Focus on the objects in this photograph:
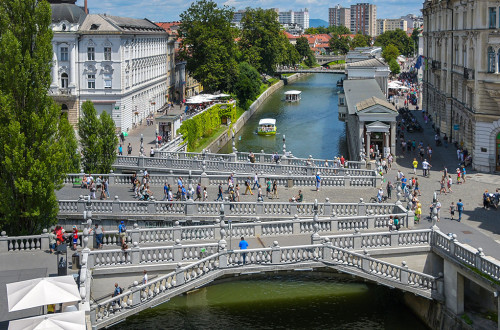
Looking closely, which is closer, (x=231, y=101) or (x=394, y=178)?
(x=394, y=178)

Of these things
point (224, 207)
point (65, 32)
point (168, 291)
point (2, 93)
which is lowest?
point (168, 291)

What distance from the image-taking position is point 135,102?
86.0 meters

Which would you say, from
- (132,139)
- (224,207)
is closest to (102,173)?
(224,207)

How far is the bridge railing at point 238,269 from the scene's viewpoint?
26.3 meters

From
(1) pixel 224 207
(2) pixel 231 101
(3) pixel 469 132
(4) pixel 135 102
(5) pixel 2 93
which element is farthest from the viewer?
(2) pixel 231 101

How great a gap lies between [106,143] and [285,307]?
18011 mm

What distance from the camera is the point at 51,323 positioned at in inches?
788

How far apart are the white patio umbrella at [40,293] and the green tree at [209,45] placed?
83412 mm

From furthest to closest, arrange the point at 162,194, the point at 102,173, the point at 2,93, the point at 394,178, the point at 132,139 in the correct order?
the point at 132,139
the point at 394,178
the point at 102,173
the point at 162,194
the point at 2,93

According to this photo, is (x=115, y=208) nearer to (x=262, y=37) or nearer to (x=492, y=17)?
(x=492, y=17)

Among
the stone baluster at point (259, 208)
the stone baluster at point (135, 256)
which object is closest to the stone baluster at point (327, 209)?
the stone baluster at point (259, 208)

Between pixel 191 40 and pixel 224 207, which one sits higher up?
pixel 191 40

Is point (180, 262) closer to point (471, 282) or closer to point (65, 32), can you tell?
point (471, 282)

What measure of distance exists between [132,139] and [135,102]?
473 inches
